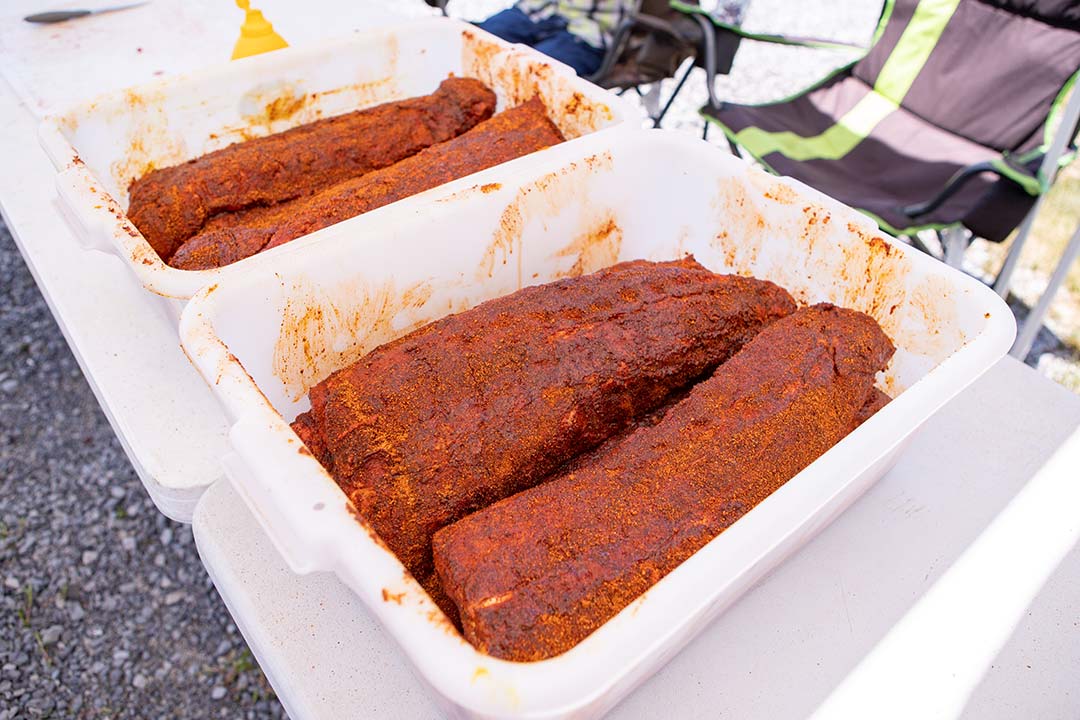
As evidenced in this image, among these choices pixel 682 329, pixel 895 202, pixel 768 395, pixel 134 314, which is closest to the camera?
pixel 768 395

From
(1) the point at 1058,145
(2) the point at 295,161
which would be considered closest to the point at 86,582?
(2) the point at 295,161

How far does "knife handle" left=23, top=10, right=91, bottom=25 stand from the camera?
2166 mm

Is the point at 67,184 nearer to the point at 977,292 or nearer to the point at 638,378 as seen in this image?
the point at 638,378

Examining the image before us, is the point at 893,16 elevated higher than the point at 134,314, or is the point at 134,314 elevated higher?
the point at 893,16

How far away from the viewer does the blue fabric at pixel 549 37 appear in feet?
9.25

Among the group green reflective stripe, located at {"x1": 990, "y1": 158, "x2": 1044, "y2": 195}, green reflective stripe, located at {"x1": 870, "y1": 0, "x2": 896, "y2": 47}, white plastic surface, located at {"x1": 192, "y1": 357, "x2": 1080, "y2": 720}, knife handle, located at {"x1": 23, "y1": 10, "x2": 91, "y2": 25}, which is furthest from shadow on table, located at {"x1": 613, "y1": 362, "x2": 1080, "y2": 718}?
knife handle, located at {"x1": 23, "y1": 10, "x2": 91, "y2": 25}

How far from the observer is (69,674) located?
166 centimetres

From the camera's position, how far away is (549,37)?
296 centimetres

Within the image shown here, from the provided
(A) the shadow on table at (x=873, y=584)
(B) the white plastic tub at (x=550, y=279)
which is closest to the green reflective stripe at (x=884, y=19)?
(B) the white plastic tub at (x=550, y=279)

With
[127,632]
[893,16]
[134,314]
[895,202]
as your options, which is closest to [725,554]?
[134,314]

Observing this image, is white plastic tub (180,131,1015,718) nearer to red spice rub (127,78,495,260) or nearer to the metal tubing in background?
red spice rub (127,78,495,260)

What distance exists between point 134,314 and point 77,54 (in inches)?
48.3

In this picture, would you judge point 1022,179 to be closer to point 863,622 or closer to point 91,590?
point 863,622

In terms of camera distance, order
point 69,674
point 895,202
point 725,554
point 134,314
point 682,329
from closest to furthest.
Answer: point 725,554 < point 682,329 < point 134,314 < point 69,674 < point 895,202
